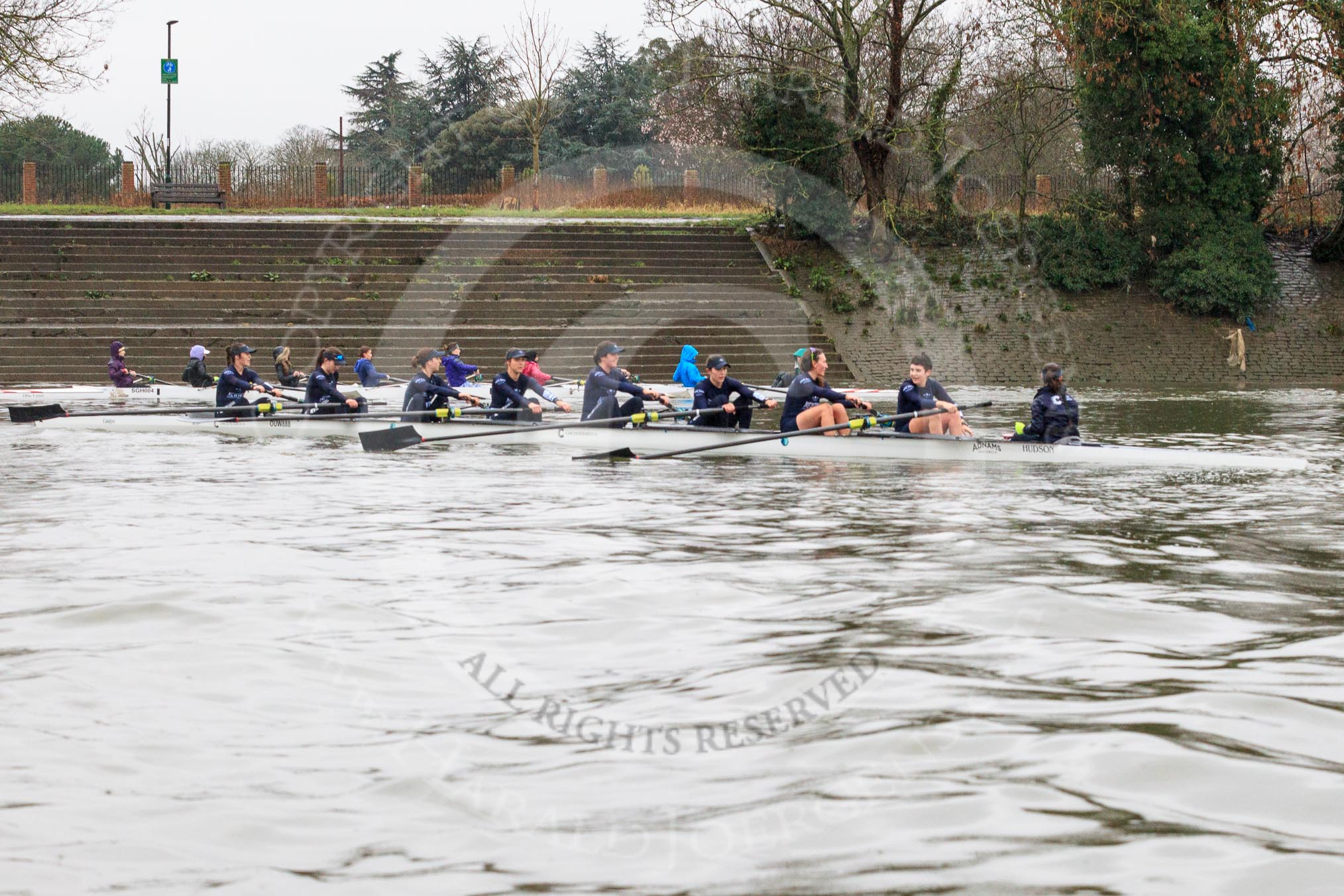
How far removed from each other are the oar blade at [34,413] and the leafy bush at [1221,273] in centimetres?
2373

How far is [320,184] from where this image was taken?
41.5m

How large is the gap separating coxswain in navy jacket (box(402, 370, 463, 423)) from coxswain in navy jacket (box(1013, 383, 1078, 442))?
597 cm

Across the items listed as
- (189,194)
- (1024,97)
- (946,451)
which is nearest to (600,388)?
(946,451)

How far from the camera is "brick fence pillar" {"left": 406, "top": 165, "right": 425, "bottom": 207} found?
140 feet

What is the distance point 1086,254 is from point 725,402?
20.4 meters

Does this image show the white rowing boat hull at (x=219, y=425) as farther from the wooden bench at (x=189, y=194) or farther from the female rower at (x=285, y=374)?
the wooden bench at (x=189, y=194)

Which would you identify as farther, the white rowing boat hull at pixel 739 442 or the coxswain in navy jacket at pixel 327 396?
the coxswain in navy jacket at pixel 327 396

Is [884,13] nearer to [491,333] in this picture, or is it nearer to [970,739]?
[491,333]

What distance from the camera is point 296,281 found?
29062mm

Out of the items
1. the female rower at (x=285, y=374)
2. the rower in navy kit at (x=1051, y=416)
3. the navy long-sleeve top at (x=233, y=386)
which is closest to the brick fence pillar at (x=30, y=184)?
the female rower at (x=285, y=374)

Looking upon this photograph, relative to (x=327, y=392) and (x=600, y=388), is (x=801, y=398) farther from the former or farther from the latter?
(x=327, y=392)

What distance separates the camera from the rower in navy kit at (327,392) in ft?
50.5

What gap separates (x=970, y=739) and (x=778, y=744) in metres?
0.59

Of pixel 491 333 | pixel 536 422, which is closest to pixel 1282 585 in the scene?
pixel 536 422
